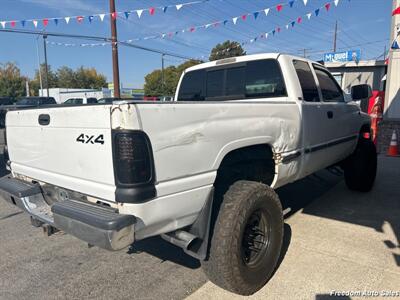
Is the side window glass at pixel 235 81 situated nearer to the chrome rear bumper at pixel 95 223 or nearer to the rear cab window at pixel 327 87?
the rear cab window at pixel 327 87

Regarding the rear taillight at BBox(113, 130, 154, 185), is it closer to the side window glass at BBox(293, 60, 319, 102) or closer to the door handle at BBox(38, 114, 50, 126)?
the door handle at BBox(38, 114, 50, 126)

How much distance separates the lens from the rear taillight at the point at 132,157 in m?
1.93

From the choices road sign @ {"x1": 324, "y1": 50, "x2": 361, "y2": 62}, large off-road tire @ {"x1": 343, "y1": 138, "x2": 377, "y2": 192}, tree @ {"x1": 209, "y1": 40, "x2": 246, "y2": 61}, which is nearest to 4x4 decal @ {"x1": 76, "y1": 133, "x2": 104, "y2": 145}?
large off-road tire @ {"x1": 343, "y1": 138, "x2": 377, "y2": 192}

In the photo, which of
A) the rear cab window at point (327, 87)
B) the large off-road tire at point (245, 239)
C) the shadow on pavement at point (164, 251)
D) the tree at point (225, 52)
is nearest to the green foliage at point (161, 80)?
the tree at point (225, 52)

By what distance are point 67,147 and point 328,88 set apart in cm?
352

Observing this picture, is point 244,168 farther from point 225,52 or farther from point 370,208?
point 225,52

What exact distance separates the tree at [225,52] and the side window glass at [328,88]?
49.6 metres

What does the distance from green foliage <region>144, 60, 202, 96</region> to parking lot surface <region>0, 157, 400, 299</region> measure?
56968mm

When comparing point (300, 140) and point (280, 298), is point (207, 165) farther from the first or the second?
point (300, 140)

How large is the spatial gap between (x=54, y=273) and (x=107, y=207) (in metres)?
1.41

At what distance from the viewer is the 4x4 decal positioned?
6.74 ft

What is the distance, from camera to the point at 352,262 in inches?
124

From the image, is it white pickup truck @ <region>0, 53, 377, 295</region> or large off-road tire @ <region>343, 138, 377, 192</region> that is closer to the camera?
white pickup truck @ <region>0, 53, 377, 295</region>

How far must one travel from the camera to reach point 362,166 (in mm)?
5309
